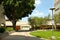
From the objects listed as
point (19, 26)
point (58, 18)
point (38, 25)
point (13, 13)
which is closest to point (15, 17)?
point (13, 13)

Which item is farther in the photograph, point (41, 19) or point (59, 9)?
point (41, 19)

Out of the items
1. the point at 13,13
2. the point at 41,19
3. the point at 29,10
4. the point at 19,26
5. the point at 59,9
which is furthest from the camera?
the point at 19,26

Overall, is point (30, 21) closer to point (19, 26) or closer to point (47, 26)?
point (47, 26)

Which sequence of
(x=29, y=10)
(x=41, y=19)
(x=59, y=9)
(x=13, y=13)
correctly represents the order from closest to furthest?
(x=13, y=13) < (x=29, y=10) < (x=59, y=9) < (x=41, y=19)

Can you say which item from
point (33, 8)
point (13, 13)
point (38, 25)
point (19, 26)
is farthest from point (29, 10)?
point (19, 26)

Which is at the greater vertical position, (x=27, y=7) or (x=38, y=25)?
(x=27, y=7)

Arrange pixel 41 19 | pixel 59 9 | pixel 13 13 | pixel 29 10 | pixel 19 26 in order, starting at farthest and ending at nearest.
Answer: pixel 19 26 < pixel 41 19 < pixel 59 9 < pixel 29 10 < pixel 13 13

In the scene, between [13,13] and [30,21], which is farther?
[30,21]

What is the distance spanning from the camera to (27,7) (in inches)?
2447

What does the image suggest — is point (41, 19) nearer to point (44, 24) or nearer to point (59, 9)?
point (44, 24)

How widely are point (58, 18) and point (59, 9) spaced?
16.0 metres

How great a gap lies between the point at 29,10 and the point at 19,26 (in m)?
36.5

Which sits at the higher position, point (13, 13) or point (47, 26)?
point (13, 13)

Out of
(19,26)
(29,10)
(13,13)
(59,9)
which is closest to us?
(13,13)
